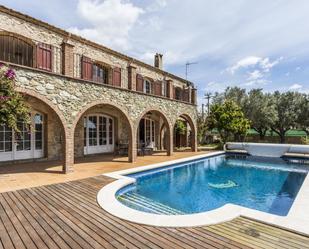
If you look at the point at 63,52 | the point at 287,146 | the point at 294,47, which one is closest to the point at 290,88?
the point at 287,146

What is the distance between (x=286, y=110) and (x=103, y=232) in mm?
32607

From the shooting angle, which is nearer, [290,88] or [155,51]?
[155,51]

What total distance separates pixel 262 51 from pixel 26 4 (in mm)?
14828

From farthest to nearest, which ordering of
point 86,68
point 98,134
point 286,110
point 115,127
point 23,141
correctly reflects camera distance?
point 286,110 → point 115,127 → point 98,134 → point 23,141 → point 86,68

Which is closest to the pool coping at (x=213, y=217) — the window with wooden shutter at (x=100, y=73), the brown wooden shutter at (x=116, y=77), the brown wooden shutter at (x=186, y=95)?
the brown wooden shutter at (x=116, y=77)

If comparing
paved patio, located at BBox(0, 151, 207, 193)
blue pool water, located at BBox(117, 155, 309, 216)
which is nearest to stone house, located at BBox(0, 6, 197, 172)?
paved patio, located at BBox(0, 151, 207, 193)

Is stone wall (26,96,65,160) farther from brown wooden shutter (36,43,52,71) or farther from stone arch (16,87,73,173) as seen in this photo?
brown wooden shutter (36,43,52,71)

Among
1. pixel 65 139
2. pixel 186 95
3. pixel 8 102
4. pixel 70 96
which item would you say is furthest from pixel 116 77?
pixel 186 95

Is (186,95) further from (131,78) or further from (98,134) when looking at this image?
(98,134)

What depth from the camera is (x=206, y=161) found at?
52.3 feet

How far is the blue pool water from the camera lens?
728 centimetres

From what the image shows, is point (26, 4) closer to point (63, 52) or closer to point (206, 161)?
point (63, 52)

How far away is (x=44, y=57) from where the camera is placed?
380 inches

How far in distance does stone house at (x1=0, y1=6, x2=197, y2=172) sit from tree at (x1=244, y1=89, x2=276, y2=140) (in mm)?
13320
